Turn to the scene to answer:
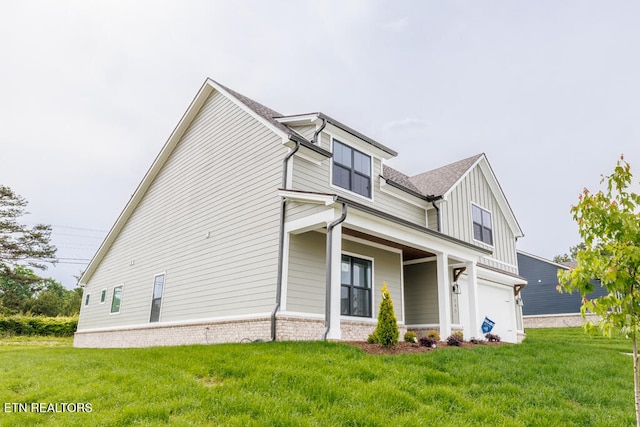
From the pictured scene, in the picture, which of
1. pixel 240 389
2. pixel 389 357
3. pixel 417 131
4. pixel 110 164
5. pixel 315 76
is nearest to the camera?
pixel 240 389

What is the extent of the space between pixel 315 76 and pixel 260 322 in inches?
580

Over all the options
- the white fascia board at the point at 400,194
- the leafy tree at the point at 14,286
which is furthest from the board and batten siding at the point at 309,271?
the leafy tree at the point at 14,286

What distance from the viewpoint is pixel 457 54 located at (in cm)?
1673

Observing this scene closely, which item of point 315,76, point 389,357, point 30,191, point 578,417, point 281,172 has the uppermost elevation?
point 315,76

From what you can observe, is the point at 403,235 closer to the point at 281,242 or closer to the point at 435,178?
the point at 281,242

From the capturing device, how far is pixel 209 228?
12383 millimetres

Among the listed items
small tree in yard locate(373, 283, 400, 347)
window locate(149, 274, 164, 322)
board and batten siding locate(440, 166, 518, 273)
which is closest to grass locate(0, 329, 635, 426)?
small tree in yard locate(373, 283, 400, 347)

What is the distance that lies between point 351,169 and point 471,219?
622 cm

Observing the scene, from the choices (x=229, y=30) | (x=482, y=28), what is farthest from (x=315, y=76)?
(x=482, y=28)

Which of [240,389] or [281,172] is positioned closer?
[240,389]

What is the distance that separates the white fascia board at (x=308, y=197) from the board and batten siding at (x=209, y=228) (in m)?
0.52

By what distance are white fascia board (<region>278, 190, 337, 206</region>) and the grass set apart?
111 inches

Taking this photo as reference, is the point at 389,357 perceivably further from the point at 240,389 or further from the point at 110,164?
the point at 110,164

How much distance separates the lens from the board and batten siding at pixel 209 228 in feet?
34.2
